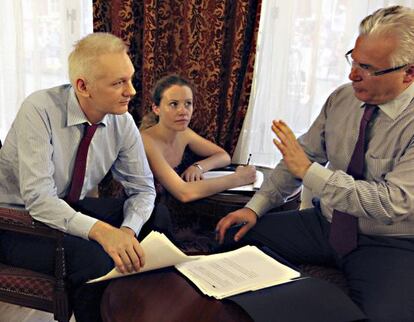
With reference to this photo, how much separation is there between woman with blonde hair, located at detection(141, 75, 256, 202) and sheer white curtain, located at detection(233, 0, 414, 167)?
363mm

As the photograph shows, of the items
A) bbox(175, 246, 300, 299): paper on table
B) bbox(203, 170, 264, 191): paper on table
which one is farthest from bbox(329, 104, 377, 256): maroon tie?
bbox(203, 170, 264, 191): paper on table

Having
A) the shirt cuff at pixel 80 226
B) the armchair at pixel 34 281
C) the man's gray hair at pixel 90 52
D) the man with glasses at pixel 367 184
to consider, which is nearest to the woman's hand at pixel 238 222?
the man with glasses at pixel 367 184

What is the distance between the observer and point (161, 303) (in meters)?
1.39

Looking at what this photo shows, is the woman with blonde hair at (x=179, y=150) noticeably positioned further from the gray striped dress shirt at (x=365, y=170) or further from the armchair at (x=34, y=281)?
the armchair at (x=34, y=281)

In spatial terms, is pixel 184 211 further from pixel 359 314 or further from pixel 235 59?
pixel 359 314

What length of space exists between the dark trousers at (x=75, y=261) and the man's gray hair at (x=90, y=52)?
0.56 metres

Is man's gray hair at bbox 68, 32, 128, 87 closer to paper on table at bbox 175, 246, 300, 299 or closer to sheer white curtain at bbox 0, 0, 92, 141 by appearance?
paper on table at bbox 175, 246, 300, 299

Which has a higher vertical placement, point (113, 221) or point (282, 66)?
point (282, 66)

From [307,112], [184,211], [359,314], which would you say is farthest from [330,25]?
[359,314]

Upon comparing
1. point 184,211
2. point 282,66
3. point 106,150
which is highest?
point 282,66

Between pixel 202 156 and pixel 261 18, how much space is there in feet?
2.61

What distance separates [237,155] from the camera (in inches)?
113

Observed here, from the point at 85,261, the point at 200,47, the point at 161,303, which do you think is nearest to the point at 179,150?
the point at 200,47

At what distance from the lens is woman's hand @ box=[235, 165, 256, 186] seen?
2.29m
